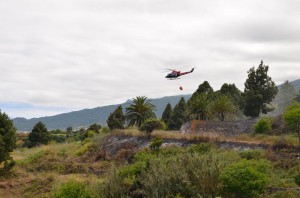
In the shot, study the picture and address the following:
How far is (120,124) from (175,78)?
29.3 meters

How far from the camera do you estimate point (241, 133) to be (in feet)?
138

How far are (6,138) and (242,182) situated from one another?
21627 mm

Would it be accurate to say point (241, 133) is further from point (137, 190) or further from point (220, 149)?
point (137, 190)

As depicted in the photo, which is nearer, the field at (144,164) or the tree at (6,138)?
the field at (144,164)

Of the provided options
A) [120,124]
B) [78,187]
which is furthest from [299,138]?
[120,124]

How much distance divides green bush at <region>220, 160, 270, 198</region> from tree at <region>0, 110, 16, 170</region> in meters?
20.3

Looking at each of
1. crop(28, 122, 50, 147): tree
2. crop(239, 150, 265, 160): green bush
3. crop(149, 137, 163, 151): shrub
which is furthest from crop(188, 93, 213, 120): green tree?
crop(28, 122, 50, 147): tree

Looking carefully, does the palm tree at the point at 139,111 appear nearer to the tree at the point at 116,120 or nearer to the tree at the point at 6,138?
the tree at the point at 116,120

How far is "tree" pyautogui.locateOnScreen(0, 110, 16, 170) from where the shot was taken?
32.6 metres

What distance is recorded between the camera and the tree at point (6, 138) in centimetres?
3256

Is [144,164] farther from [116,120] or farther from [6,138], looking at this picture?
[116,120]

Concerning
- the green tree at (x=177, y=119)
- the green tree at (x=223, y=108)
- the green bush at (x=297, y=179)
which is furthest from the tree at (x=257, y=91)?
the green bush at (x=297, y=179)

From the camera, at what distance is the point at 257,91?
56438 mm

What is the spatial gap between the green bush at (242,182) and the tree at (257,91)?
35838mm
